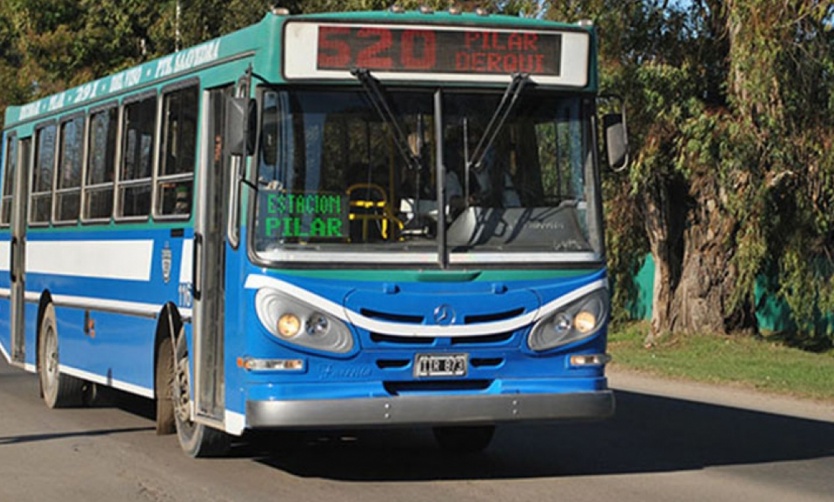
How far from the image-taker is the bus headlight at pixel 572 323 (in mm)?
10633

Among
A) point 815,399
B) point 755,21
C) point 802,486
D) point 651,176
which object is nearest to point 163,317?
point 802,486

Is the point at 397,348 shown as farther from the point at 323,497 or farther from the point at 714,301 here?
the point at 714,301

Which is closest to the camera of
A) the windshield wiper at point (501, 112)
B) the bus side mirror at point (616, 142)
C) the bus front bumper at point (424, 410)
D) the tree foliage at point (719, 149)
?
the bus front bumper at point (424, 410)

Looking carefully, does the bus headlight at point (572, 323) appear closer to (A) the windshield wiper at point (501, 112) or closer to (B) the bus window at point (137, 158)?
(A) the windshield wiper at point (501, 112)

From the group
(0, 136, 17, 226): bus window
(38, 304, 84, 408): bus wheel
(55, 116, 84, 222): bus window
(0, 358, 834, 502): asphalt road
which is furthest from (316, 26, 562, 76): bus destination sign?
(0, 136, 17, 226): bus window

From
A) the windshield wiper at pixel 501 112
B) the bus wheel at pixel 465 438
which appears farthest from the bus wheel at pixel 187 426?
the windshield wiper at pixel 501 112

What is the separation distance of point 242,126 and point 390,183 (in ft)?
3.39

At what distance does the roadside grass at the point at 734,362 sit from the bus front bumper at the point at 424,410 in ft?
29.3

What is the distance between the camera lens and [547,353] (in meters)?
10.7

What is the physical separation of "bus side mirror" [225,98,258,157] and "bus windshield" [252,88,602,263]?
A: 9 centimetres

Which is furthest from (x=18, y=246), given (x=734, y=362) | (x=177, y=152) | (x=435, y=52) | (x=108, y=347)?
(x=734, y=362)

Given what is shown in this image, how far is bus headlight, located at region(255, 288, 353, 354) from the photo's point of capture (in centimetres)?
1023

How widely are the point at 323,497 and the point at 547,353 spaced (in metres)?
1.76

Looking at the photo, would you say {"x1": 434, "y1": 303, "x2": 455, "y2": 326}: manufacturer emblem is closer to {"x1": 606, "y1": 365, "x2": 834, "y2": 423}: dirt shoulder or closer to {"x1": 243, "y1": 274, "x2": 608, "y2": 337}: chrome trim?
{"x1": 243, "y1": 274, "x2": 608, "y2": 337}: chrome trim
